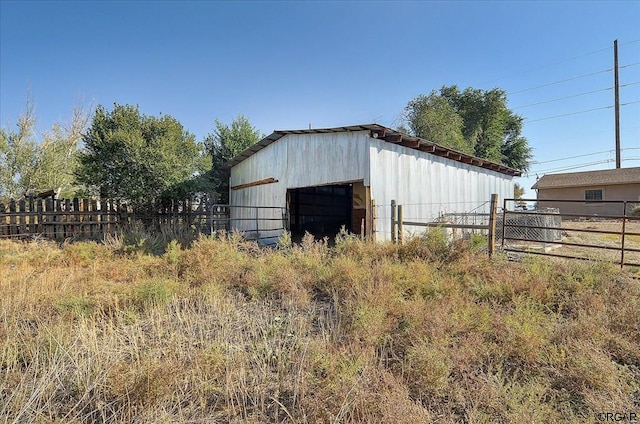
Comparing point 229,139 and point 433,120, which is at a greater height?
point 433,120

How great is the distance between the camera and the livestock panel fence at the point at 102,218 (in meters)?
10.0

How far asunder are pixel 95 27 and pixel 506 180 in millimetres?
18805

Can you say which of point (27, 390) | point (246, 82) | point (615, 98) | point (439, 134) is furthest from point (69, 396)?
point (615, 98)

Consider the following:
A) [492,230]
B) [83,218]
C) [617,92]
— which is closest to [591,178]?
[617,92]

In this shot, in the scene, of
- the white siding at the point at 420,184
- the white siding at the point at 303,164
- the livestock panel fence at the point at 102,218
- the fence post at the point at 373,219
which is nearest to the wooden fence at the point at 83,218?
the livestock panel fence at the point at 102,218

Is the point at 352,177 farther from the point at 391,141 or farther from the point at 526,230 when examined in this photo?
the point at 526,230

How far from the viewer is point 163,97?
13.4 metres

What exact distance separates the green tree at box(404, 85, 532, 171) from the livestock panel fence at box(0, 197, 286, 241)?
50.7ft

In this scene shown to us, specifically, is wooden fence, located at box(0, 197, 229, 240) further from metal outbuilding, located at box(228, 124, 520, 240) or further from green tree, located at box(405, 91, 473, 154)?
green tree, located at box(405, 91, 473, 154)

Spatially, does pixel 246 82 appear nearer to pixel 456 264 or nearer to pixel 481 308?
pixel 456 264

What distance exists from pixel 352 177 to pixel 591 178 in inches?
1015

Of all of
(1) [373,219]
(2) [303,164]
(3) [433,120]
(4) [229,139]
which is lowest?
(1) [373,219]

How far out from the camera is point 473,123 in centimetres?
2845

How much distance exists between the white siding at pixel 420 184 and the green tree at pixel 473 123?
8669 mm
